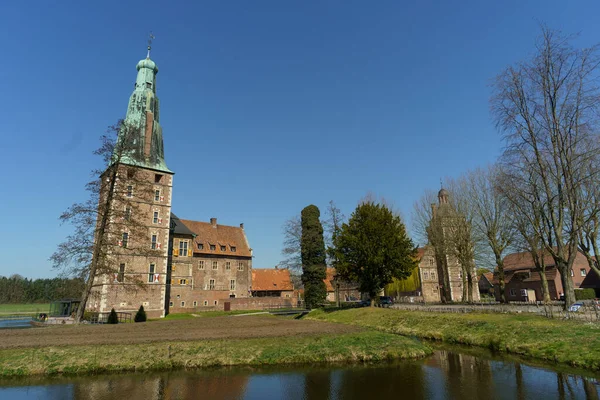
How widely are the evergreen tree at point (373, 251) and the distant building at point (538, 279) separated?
16.6 meters

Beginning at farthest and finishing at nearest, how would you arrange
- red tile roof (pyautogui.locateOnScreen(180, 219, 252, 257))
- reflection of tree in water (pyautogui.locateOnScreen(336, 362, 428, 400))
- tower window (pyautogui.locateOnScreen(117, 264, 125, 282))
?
red tile roof (pyautogui.locateOnScreen(180, 219, 252, 257)), tower window (pyautogui.locateOnScreen(117, 264, 125, 282)), reflection of tree in water (pyautogui.locateOnScreen(336, 362, 428, 400))

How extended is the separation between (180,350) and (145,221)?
94.2 feet

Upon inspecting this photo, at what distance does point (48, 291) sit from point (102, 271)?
342 feet

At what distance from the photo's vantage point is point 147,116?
4394 centimetres

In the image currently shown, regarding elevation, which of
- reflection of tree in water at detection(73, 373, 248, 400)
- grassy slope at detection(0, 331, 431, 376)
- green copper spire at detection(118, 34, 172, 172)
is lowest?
reflection of tree in water at detection(73, 373, 248, 400)

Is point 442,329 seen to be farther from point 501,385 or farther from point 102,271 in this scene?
point 102,271

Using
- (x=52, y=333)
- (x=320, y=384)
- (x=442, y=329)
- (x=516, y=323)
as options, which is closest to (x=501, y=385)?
(x=320, y=384)

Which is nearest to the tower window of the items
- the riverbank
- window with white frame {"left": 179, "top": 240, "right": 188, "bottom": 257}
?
window with white frame {"left": 179, "top": 240, "right": 188, "bottom": 257}

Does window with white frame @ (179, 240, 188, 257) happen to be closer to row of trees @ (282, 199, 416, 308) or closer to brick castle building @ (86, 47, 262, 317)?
brick castle building @ (86, 47, 262, 317)

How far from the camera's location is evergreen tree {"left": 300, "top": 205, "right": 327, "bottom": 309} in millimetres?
41938

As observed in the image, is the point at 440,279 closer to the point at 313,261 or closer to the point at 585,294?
the point at 585,294

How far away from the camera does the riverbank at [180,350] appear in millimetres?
13812

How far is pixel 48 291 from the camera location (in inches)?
4166

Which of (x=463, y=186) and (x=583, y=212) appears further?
(x=463, y=186)
